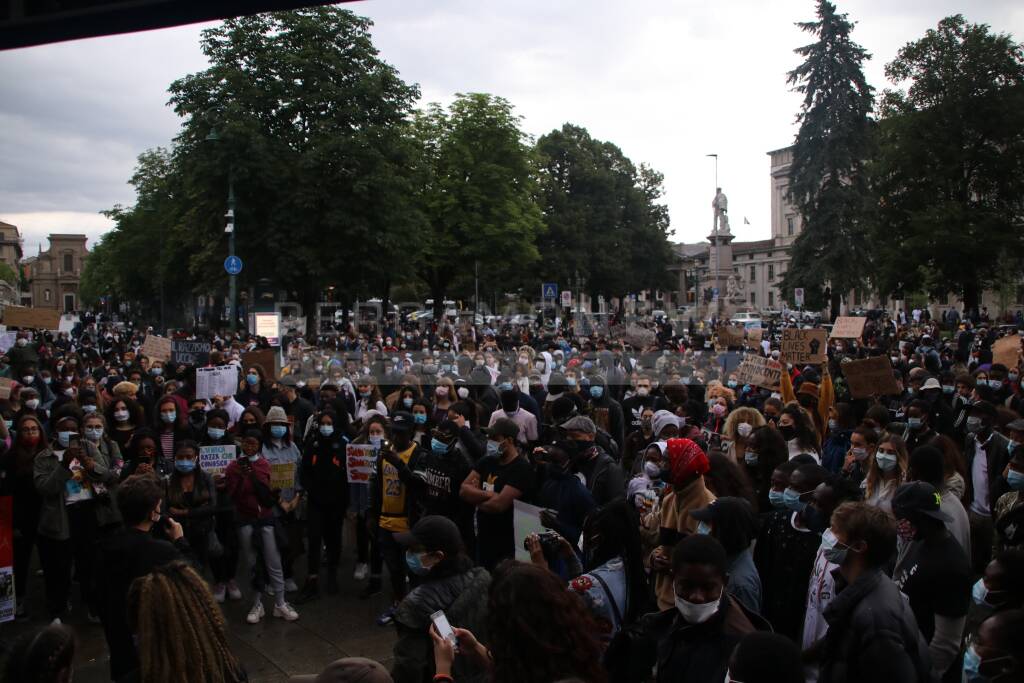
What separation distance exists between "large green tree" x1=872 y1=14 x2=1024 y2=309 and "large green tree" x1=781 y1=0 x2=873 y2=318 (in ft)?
4.33

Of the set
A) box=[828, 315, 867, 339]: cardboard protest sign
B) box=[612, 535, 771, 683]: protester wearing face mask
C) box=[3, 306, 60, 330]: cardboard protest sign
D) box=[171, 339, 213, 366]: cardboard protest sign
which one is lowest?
box=[612, 535, 771, 683]: protester wearing face mask

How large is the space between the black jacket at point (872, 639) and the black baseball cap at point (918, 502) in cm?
98

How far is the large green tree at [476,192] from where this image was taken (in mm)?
46812

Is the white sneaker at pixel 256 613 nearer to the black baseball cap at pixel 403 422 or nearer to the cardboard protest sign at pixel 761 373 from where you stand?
the black baseball cap at pixel 403 422

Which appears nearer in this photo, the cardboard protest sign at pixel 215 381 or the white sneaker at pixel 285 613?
the white sneaker at pixel 285 613

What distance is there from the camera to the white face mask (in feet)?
11.5

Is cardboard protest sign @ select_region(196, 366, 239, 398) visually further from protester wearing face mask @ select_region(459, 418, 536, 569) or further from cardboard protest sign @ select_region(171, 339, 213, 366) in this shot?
protester wearing face mask @ select_region(459, 418, 536, 569)

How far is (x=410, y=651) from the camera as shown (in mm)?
3812

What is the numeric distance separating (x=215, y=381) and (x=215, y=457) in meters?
3.38

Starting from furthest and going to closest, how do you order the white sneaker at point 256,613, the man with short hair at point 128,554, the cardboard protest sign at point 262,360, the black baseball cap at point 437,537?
the cardboard protest sign at point 262,360, the white sneaker at point 256,613, the man with short hair at point 128,554, the black baseball cap at point 437,537

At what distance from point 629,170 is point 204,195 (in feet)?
133

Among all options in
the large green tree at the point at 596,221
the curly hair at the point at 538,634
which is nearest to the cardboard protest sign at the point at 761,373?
the curly hair at the point at 538,634

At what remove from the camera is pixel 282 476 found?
8055 mm

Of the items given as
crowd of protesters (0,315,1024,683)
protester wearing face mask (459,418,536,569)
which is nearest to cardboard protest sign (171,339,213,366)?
crowd of protesters (0,315,1024,683)
